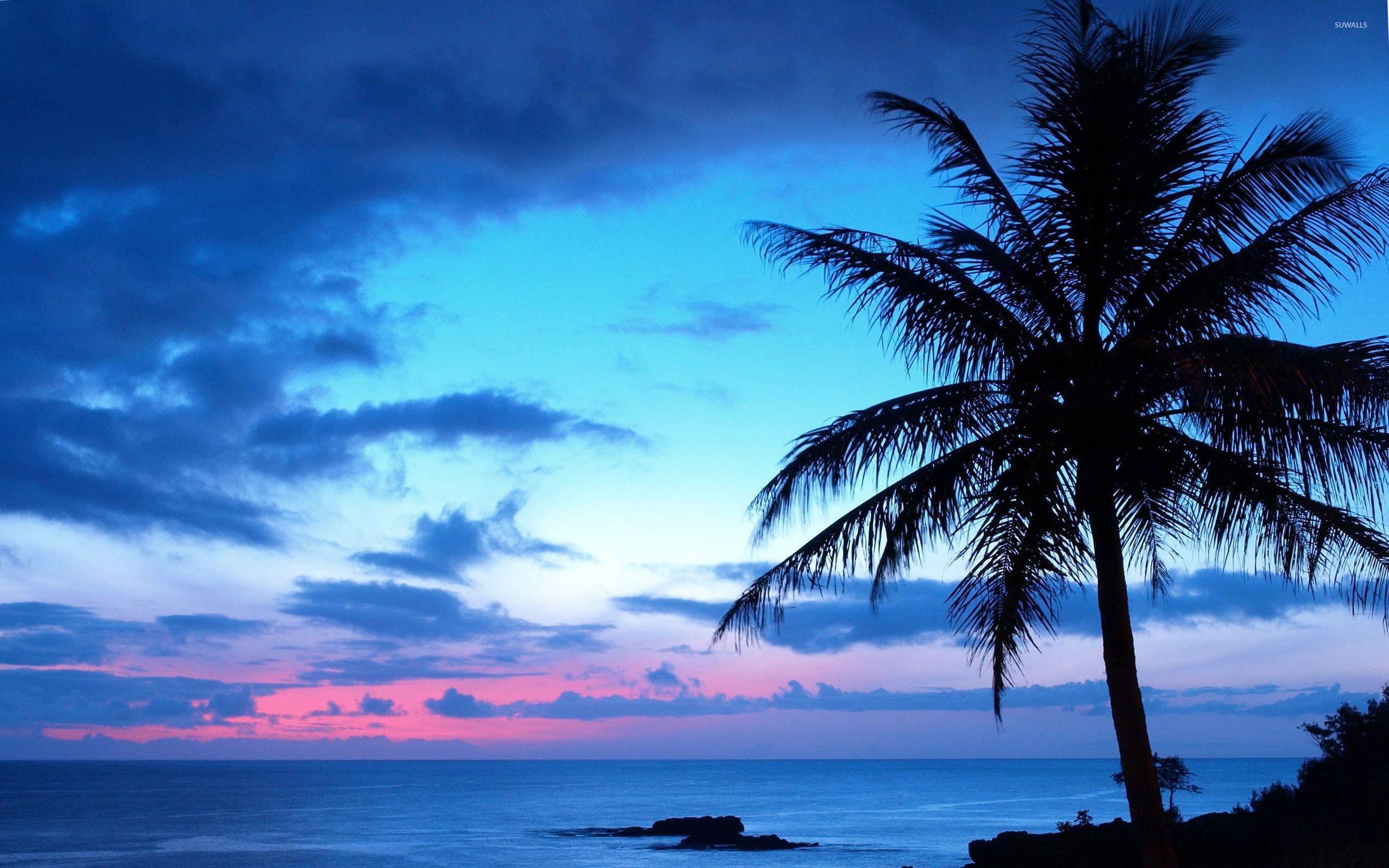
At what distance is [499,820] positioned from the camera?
93062 millimetres

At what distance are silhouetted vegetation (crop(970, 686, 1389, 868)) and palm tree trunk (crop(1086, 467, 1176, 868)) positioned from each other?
6.30 meters

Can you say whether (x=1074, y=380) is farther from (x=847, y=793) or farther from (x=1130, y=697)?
(x=847, y=793)

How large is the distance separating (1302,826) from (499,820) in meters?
83.9

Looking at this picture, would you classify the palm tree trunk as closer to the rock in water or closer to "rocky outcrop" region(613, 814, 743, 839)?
the rock in water

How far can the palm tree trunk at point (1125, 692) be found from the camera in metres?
8.38

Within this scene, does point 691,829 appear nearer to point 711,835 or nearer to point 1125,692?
point 711,835

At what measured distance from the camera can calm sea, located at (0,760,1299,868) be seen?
60500 millimetres

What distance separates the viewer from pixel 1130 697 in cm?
875

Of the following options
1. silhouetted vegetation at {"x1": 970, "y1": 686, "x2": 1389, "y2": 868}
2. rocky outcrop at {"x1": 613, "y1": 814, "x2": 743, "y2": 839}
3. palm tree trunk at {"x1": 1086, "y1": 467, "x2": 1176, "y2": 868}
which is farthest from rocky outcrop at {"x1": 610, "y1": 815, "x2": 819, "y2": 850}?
palm tree trunk at {"x1": 1086, "y1": 467, "x2": 1176, "y2": 868}

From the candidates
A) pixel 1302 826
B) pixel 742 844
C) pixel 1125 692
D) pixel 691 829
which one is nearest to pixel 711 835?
pixel 742 844

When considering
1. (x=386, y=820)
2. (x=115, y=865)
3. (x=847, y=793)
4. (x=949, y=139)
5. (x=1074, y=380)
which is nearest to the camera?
(x=1074, y=380)

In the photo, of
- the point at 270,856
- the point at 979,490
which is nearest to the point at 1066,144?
the point at 979,490

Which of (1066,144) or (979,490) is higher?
(1066,144)

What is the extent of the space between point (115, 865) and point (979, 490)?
6111cm
